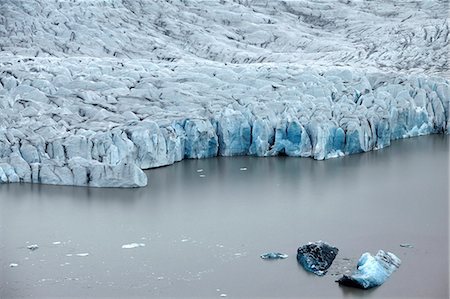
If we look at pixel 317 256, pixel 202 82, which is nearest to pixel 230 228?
pixel 317 256

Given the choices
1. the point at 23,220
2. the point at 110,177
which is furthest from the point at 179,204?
the point at 23,220

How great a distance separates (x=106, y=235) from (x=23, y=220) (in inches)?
45.3

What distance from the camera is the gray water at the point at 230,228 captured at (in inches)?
264

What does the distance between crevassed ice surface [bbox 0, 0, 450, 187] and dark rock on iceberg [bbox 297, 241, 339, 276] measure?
11.6 ft

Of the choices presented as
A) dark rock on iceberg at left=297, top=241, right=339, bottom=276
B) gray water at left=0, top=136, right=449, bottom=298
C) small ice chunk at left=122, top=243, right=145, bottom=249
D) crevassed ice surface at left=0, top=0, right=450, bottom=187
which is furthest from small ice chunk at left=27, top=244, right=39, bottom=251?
dark rock on iceberg at left=297, top=241, right=339, bottom=276

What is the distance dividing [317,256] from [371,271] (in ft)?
1.86

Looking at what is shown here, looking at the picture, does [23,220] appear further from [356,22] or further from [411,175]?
[356,22]

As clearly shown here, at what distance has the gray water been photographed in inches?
264

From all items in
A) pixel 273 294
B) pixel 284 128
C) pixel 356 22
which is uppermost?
pixel 356 22

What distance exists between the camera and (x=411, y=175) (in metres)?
11.1

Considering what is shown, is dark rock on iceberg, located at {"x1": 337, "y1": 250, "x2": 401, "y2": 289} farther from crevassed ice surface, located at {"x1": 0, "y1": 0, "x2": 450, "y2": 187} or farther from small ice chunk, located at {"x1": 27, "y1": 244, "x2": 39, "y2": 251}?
crevassed ice surface, located at {"x1": 0, "y1": 0, "x2": 450, "y2": 187}

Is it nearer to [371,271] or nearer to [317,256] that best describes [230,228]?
[317,256]

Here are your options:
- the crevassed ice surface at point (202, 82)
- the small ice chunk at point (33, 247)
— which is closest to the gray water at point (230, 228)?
the small ice chunk at point (33, 247)

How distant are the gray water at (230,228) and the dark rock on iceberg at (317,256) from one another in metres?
0.08
